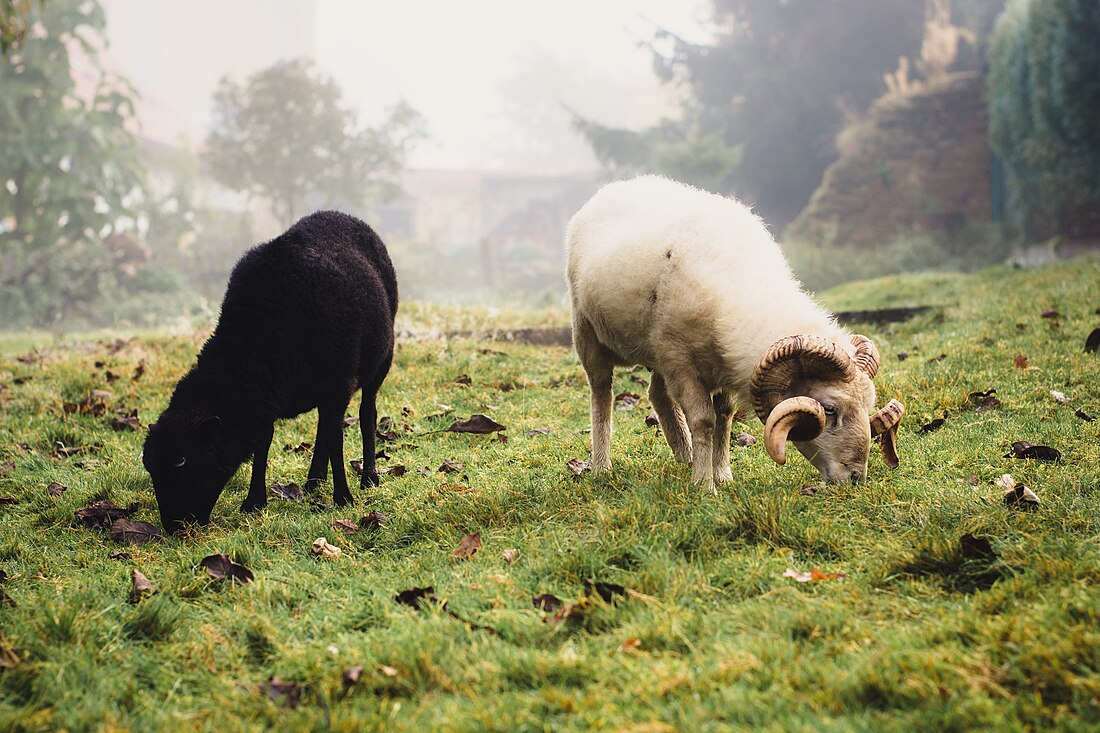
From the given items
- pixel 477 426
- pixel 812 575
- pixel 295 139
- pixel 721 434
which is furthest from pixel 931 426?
pixel 295 139

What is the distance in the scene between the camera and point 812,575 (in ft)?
10.3

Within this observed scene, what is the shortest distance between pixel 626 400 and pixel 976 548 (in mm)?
4228

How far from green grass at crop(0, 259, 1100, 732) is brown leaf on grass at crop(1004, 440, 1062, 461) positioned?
105mm

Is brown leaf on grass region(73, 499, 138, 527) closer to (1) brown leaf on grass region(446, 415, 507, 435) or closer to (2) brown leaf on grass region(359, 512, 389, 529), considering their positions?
(2) brown leaf on grass region(359, 512, 389, 529)

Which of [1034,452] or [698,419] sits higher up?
[698,419]

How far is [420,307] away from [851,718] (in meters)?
10.7

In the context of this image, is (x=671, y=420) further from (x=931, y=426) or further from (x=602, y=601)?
(x=602, y=601)

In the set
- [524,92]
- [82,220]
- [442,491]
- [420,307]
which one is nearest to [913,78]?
[420,307]

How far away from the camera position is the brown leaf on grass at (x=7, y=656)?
9.23 feet

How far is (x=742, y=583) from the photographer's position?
317cm

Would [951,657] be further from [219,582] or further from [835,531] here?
[219,582]

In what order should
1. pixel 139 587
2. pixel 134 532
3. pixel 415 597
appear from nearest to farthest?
pixel 415 597
pixel 139 587
pixel 134 532

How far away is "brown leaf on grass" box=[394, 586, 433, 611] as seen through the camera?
3.27 metres

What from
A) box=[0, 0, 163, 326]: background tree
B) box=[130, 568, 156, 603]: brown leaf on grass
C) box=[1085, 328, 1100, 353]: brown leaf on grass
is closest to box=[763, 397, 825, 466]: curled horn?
box=[130, 568, 156, 603]: brown leaf on grass
